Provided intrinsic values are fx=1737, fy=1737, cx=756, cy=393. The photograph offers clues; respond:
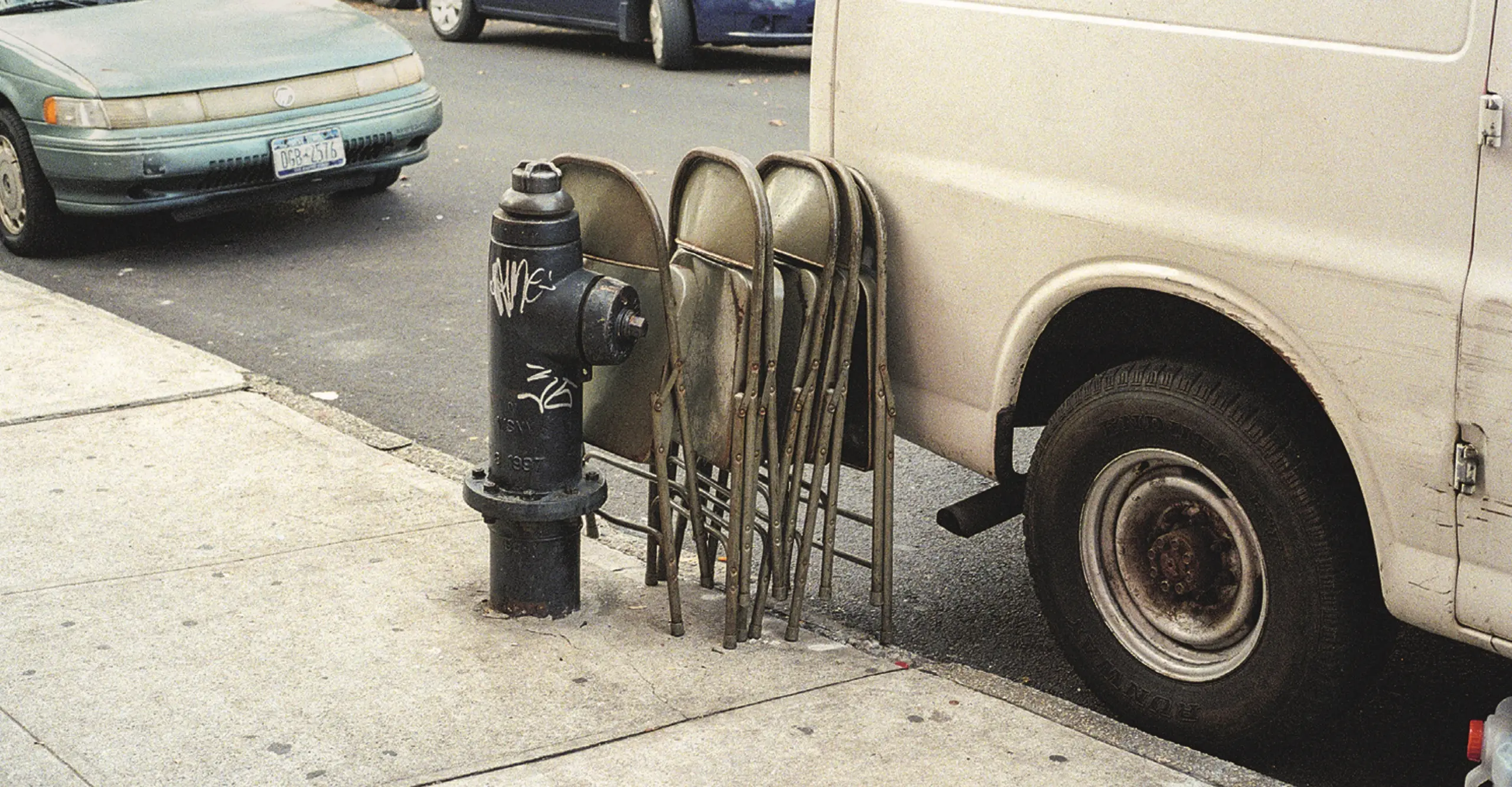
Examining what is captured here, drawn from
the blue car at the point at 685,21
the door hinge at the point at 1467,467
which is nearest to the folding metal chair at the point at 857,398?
the door hinge at the point at 1467,467

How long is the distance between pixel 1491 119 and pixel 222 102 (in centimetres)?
614

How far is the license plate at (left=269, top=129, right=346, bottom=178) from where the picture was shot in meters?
7.85

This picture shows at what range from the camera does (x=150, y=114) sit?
→ 7.56 m

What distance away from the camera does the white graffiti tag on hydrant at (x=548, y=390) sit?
12.5 ft

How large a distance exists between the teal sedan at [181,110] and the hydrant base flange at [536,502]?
14.1 feet

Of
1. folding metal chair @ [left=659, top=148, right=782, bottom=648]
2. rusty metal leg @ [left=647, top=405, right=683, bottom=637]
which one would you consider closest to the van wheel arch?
folding metal chair @ [left=659, top=148, right=782, bottom=648]

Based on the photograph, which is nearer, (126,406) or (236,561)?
(236,561)

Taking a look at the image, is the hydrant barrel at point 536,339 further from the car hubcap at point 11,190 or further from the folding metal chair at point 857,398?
the car hubcap at point 11,190

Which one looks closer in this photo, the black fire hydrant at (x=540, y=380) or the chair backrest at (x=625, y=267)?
the black fire hydrant at (x=540, y=380)

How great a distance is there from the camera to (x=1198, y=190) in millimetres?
3277

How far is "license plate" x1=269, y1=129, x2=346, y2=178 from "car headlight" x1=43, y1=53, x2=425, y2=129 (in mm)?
151

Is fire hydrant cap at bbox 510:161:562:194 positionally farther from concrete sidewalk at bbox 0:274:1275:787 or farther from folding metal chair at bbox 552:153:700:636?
concrete sidewalk at bbox 0:274:1275:787

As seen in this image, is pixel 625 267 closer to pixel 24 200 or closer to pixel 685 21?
pixel 24 200

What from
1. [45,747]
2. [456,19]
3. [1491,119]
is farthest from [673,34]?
[1491,119]
